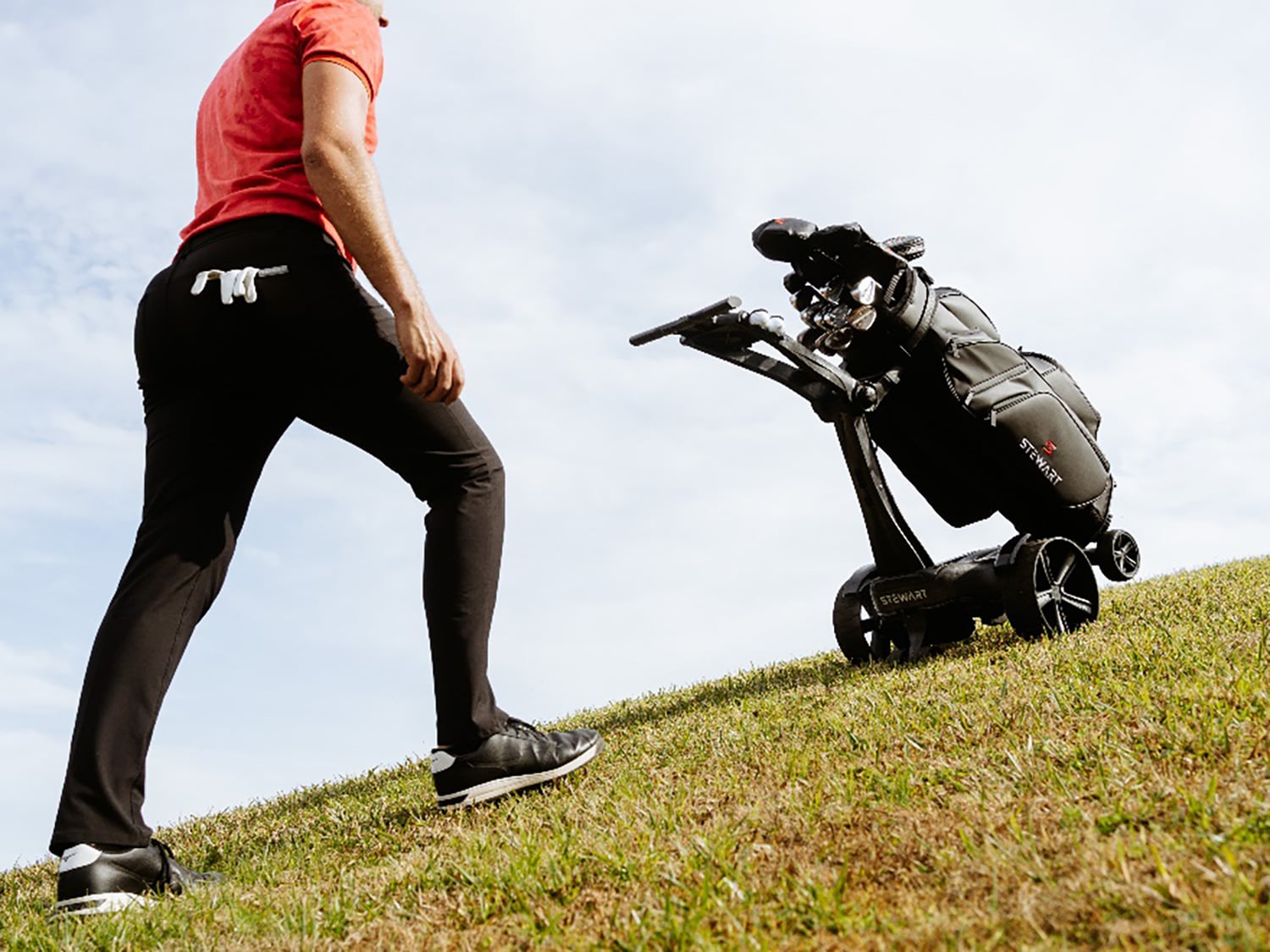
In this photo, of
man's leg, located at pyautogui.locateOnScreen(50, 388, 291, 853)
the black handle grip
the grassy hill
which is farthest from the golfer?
the black handle grip

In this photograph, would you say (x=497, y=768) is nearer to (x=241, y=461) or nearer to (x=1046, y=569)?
(x=241, y=461)

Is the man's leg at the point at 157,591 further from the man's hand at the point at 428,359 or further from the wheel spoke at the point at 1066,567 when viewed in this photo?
the wheel spoke at the point at 1066,567

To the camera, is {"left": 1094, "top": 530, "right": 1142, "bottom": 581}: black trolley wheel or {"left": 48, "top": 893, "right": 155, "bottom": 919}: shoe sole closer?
{"left": 48, "top": 893, "right": 155, "bottom": 919}: shoe sole

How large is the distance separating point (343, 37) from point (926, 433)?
3364 mm

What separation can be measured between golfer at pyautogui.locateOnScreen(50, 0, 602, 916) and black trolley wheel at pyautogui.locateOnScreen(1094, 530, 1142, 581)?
136 inches

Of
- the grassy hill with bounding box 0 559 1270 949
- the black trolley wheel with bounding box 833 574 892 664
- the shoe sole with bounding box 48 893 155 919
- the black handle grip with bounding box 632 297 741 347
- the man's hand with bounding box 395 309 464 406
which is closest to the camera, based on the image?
the grassy hill with bounding box 0 559 1270 949

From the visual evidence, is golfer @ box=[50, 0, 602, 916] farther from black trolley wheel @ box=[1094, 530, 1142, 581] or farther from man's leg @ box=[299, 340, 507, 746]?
black trolley wheel @ box=[1094, 530, 1142, 581]

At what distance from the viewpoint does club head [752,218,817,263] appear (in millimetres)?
4996

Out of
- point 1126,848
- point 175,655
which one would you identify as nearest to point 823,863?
point 1126,848

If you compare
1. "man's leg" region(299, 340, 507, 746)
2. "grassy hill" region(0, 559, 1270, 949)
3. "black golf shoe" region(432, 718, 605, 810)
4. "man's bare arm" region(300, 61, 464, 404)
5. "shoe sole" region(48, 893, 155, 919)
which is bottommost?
"grassy hill" region(0, 559, 1270, 949)

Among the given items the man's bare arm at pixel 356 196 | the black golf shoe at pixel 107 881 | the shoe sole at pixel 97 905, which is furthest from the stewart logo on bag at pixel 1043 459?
the shoe sole at pixel 97 905

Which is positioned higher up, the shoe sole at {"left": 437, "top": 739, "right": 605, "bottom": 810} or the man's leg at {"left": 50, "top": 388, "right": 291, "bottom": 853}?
the man's leg at {"left": 50, "top": 388, "right": 291, "bottom": 853}

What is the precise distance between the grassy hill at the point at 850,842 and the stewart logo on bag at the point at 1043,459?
1309 mm

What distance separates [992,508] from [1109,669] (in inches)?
73.9
